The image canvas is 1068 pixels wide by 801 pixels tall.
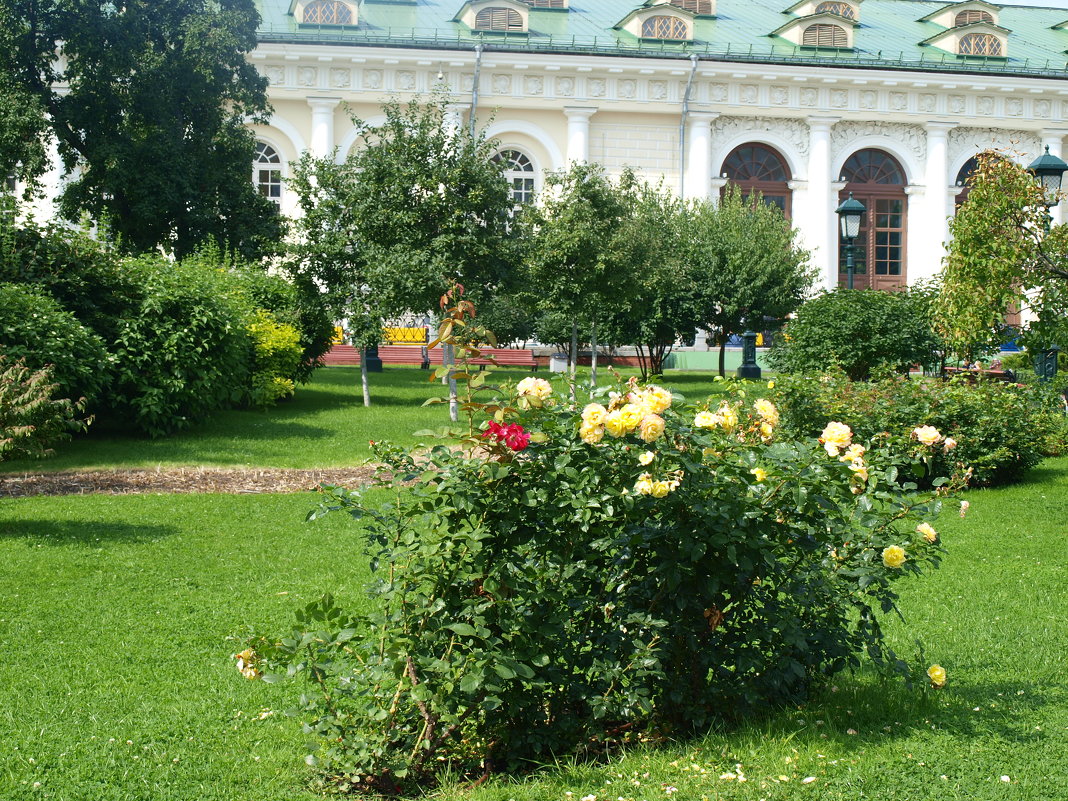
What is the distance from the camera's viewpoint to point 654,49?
36.2m

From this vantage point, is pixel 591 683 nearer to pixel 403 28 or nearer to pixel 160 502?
pixel 160 502

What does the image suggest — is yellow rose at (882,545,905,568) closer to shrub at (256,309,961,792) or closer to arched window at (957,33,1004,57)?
shrub at (256,309,961,792)

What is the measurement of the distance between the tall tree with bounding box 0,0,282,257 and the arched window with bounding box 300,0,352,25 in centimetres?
1055

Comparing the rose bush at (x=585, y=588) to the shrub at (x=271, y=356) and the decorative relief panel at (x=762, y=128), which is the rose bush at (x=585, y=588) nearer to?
the shrub at (x=271, y=356)

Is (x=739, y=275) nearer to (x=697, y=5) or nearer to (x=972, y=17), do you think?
(x=697, y=5)

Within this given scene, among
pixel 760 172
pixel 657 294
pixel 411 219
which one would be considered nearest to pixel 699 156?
pixel 760 172

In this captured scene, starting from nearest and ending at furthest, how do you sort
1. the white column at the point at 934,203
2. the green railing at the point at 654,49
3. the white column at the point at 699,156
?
the green railing at the point at 654,49
the white column at the point at 699,156
the white column at the point at 934,203

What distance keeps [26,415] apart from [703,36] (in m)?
34.3

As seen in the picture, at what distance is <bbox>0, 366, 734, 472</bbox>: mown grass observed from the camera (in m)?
12.6

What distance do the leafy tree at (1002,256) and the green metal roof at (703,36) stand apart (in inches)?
1134

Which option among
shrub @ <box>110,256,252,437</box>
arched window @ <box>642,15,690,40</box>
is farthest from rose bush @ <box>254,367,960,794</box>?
arched window @ <box>642,15,690,40</box>

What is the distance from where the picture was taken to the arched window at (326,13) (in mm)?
35500

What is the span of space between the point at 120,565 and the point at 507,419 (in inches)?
177

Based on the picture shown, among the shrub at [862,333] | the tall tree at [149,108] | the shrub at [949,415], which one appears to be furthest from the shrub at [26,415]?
the tall tree at [149,108]
